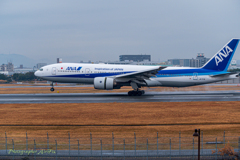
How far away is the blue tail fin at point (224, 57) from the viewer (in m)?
42.0

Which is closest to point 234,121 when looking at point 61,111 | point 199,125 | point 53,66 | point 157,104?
point 199,125

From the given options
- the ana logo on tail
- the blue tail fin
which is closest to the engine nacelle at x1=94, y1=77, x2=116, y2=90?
the blue tail fin

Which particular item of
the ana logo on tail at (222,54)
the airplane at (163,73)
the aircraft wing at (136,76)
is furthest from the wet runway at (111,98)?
the ana logo on tail at (222,54)

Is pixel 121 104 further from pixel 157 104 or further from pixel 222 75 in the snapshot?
pixel 222 75

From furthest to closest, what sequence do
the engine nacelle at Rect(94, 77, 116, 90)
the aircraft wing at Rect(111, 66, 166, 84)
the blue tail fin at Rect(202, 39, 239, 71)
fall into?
the blue tail fin at Rect(202, 39, 239, 71), the aircraft wing at Rect(111, 66, 166, 84), the engine nacelle at Rect(94, 77, 116, 90)

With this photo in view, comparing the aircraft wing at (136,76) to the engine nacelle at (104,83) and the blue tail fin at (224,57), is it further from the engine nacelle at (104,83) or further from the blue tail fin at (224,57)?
the blue tail fin at (224,57)

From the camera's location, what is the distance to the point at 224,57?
42094 millimetres

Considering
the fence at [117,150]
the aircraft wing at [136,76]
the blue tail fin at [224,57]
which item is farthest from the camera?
the blue tail fin at [224,57]

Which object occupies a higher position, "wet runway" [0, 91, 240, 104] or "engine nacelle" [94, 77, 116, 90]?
"engine nacelle" [94, 77, 116, 90]

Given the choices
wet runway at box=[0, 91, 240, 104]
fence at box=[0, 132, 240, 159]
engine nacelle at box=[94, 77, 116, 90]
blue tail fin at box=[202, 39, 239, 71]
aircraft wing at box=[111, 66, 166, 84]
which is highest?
blue tail fin at box=[202, 39, 239, 71]

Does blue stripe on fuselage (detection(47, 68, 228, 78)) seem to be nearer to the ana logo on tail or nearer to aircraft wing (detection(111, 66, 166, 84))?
the ana logo on tail

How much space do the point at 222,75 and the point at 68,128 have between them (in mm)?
28519

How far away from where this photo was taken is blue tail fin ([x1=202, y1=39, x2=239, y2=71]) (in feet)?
138

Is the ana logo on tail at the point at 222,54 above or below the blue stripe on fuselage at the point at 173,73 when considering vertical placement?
above
